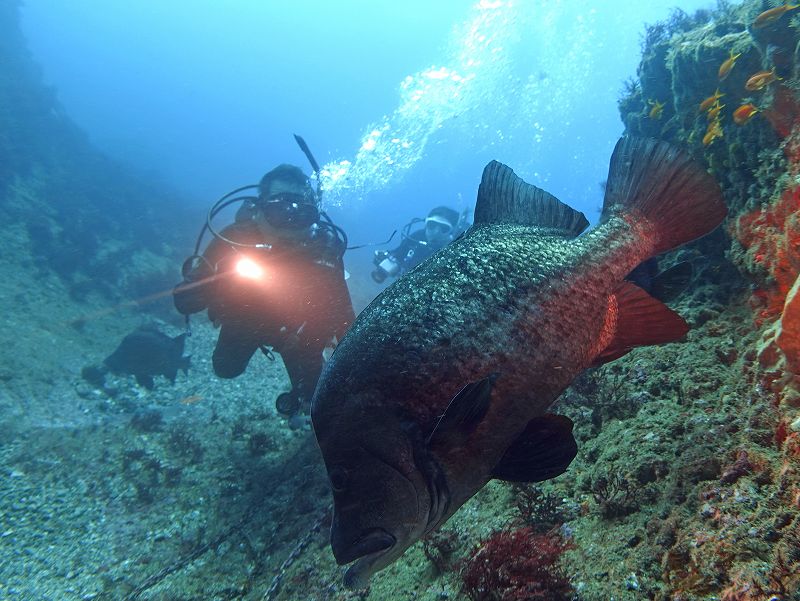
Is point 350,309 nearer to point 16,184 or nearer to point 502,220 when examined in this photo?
point 502,220

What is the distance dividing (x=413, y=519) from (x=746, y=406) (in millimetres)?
2099

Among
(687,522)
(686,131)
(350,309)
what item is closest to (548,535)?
(687,522)

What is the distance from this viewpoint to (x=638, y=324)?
1.87 meters

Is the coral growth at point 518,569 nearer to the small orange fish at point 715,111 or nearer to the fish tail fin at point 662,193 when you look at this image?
the fish tail fin at point 662,193

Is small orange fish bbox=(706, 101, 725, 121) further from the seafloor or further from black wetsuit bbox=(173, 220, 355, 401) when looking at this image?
black wetsuit bbox=(173, 220, 355, 401)

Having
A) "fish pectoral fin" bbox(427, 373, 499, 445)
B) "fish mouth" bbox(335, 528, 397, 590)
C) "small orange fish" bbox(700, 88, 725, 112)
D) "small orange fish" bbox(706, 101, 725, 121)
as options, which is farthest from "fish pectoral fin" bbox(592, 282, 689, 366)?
"small orange fish" bbox(700, 88, 725, 112)

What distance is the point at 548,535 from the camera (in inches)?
96.6

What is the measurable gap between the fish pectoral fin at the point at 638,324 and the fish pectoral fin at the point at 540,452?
0.43 meters

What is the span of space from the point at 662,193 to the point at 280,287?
5723 millimetres

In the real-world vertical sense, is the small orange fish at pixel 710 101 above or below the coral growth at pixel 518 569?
above

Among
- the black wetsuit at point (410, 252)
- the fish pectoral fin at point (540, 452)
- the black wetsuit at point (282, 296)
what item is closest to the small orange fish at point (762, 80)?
the fish pectoral fin at point (540, 452)

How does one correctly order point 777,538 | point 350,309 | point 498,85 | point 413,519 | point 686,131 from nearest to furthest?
point 413,519
point 777,538
point 686,131
point 350,309
point 498,85

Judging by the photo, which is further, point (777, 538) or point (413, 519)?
point (777, 538)

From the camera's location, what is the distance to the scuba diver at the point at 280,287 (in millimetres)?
6625
